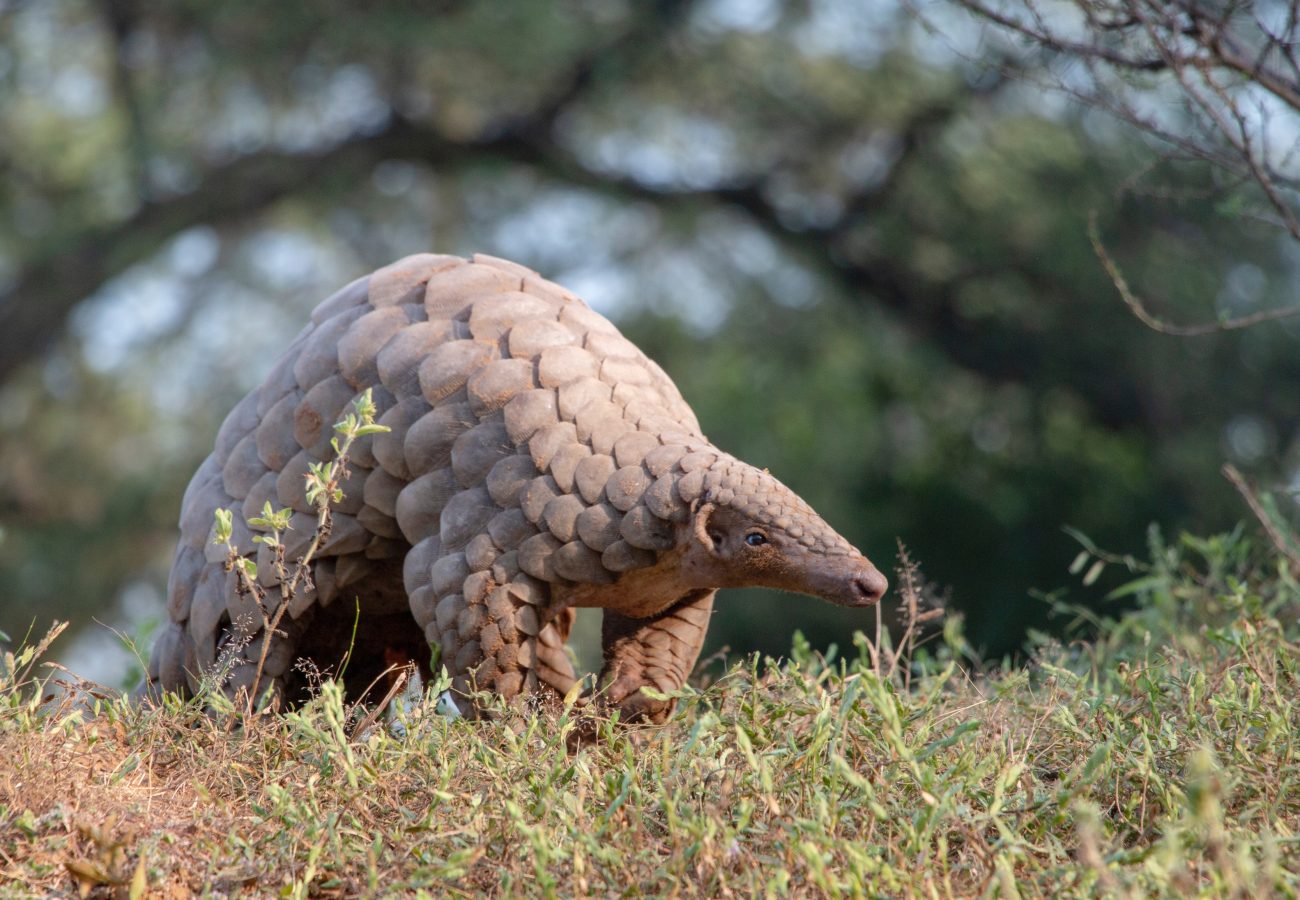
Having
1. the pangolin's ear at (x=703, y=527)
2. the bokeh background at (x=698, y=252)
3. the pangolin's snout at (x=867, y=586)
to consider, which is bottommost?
the bokeh background at (x=698, y=252)

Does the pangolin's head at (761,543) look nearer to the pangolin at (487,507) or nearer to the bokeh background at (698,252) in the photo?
the pangolin at (487,507)

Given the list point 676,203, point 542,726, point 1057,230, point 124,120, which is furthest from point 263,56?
point 542,726

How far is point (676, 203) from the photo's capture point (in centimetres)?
930

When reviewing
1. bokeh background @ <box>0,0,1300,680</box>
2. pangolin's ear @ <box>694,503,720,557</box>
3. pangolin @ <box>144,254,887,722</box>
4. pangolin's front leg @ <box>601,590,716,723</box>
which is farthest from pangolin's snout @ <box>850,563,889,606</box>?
bokeh background @ <box>0,0,1300,680</box>

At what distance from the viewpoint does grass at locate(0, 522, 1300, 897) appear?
2.34 metres

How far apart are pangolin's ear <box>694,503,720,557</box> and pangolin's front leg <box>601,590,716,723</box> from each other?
42 centimetres

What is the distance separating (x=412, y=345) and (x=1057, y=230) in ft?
18.3

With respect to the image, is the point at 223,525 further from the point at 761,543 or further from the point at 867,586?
the point at 867,586

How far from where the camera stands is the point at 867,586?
2900 millimetres

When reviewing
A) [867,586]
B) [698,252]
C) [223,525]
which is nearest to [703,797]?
[867,586]

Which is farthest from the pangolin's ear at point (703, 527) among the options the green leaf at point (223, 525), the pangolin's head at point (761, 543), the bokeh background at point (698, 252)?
the bokeh background at point (698, 252)

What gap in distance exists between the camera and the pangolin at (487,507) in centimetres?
305

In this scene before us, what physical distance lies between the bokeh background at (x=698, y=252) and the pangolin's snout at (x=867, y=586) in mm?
4570

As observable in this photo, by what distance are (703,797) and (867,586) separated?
0.56m
